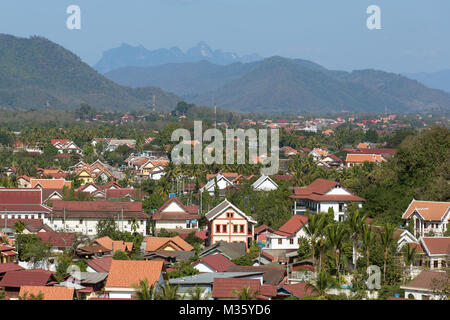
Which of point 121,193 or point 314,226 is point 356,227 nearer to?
point 314,226

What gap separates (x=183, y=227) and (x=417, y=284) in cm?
1532

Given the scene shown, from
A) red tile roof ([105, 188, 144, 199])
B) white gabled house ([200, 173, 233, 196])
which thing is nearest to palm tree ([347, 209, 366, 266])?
red tile roof ([105, 188, 144, 199])

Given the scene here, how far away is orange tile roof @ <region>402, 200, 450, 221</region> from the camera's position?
26.5 metres

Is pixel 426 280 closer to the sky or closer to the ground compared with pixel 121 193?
closer to the sky

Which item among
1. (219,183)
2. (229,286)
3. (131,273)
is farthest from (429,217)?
(219,183)

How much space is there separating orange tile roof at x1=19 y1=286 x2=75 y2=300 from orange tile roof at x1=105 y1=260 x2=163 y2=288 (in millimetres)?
1656

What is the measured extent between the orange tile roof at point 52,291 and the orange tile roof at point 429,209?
554 inches

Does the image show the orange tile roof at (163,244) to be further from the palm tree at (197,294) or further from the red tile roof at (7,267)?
the palm tree at (197,294)

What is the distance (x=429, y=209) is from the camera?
26.9 m

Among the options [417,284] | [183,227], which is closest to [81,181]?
[183,227]

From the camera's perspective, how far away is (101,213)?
3238 centimetres

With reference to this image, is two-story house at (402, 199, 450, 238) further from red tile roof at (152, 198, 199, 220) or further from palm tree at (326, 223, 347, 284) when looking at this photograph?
red tile roof at (152, 198, 199, 220)

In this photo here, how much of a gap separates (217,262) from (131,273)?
14.1 feet

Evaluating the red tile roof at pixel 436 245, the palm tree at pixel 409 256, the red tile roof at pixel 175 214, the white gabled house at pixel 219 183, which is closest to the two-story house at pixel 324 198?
the red tile roof at pixel 175 214
